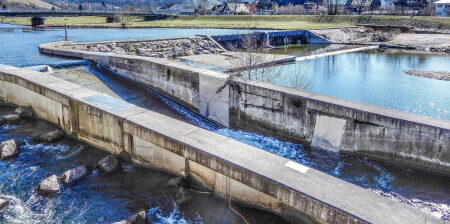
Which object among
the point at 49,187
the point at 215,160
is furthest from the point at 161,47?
the point at 215,160

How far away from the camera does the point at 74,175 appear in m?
11.1

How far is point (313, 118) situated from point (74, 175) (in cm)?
958

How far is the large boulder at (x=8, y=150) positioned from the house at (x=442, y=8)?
10921 cm

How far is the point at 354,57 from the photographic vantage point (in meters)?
43.8

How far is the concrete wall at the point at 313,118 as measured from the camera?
41.1ft

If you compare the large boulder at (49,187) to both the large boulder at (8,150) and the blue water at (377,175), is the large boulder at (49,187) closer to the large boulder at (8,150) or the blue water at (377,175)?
the large boulder at (8,150)

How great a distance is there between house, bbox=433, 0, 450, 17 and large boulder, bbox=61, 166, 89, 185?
356 ft

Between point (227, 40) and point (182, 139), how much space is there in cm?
3935

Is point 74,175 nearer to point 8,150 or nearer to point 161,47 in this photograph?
point 8,150

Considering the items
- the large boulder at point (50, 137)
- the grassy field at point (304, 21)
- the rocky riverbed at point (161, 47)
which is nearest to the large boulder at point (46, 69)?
the rocky riverbed at point (161, 47)

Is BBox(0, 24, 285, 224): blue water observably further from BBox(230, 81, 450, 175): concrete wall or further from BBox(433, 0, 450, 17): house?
BBox(433, 0, 450, 17): house

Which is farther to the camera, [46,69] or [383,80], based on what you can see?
[383,80]

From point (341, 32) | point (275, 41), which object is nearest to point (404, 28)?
point (341, 32)

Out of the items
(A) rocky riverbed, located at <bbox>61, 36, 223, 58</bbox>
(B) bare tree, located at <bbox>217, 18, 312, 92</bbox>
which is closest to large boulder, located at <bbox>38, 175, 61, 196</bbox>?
(B) bare tree, located at <bbox>217, 18, 312, 92</bbox>
